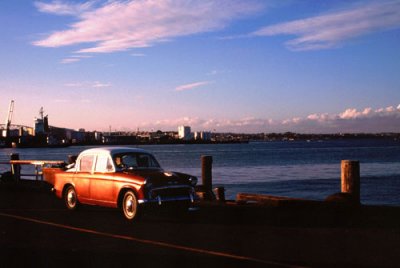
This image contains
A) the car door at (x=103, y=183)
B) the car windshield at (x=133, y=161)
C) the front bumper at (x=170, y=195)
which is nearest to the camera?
the front bumper at (x=170, y=195)

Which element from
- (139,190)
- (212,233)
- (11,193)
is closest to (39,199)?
(11,193)

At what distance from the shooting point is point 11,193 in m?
21.8

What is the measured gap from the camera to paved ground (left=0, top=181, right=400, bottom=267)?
27.3ft

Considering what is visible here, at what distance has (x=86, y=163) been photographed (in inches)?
588

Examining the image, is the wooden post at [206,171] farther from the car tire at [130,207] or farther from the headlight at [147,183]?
the headlight at [147,183]

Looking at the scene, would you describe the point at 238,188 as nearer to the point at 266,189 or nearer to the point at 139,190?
the point at 266,189

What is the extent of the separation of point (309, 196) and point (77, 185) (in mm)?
27466

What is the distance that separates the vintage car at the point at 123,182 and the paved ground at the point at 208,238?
1.65 ft

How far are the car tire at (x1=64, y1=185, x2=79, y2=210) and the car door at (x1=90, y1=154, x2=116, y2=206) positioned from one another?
1.10 meters

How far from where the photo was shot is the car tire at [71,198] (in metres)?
15.3

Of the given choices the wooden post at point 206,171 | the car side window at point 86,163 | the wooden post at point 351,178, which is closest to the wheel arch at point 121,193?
the car side window at point 86,163

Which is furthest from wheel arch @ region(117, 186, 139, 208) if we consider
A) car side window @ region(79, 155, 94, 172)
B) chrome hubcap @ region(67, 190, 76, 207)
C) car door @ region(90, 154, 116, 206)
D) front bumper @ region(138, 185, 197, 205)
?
chrome hubcap @ region(67, 190, 76, 207)

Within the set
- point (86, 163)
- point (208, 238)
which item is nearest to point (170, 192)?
point (208, 238)

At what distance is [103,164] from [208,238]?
497 centimetres
